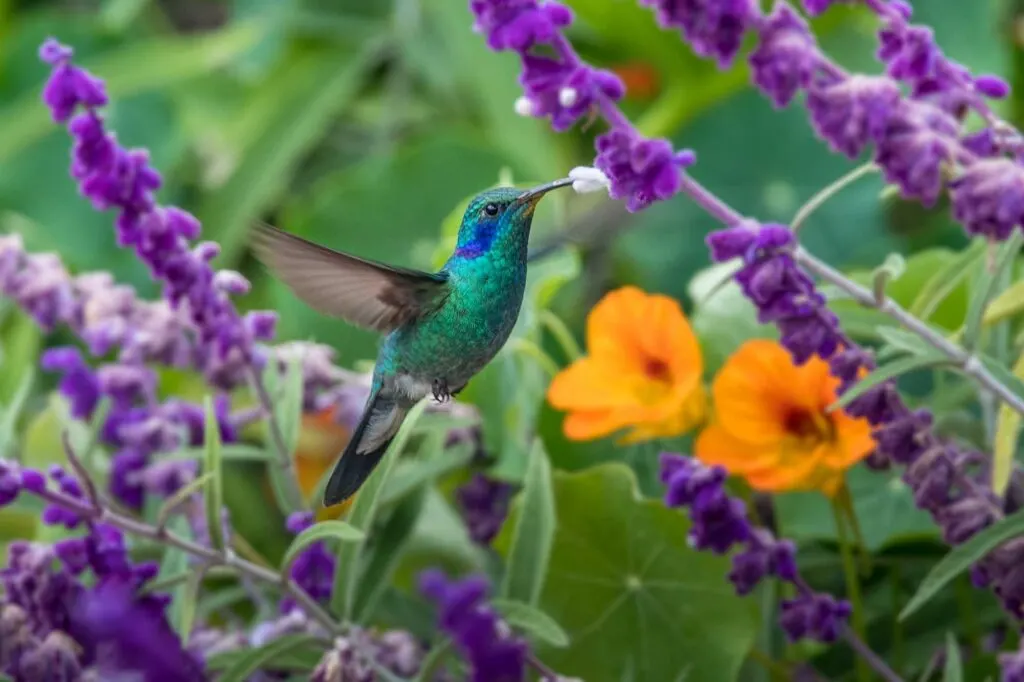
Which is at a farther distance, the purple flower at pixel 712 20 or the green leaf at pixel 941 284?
the green leaf at pixel 941 284

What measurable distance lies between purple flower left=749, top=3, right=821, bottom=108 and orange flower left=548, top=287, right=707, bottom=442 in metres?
0.27

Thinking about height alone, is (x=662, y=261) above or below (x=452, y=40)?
→ below

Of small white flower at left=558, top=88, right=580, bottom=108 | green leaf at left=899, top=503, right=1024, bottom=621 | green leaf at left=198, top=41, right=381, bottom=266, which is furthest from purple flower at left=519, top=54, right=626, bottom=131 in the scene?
green leaf at left=198, top=41, right=381, bottom=266

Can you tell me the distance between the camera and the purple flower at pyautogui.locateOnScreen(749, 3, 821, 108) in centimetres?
75

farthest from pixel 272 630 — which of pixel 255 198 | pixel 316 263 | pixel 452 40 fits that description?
pixel 452 40

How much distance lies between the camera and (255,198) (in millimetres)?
1982

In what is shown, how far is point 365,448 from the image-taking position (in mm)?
830

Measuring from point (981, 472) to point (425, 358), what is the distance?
408mm

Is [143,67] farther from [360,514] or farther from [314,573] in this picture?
[360,514]

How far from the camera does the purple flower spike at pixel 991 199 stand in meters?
0.64

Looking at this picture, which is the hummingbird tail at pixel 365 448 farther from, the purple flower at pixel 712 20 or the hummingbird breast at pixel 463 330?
the purple flower at pixel 712 20

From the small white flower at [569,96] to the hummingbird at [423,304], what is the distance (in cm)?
5

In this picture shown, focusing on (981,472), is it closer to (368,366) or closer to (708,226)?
(368,366)

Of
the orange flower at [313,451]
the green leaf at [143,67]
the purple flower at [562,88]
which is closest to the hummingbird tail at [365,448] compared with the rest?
the purple flower at [562,88]
